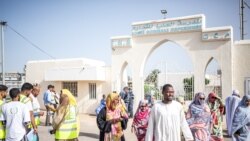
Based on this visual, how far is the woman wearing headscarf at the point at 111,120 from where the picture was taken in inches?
248

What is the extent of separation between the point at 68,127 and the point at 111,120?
1.10 meters

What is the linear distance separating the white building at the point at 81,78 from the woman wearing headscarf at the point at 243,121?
433 inches

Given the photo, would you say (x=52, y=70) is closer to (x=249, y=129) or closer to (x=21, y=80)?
(x=21, y=80)

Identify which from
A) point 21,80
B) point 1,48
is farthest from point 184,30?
point 21,80

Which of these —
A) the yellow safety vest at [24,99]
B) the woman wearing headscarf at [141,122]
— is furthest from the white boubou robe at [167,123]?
the woman wearing headscarf at [141,122]

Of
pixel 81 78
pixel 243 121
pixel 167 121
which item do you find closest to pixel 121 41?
pixel 81 78

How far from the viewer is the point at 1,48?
824 inches

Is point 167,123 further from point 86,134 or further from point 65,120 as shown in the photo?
point 86,134

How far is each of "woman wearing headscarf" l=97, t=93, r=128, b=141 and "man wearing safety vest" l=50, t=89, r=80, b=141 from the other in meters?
0.91

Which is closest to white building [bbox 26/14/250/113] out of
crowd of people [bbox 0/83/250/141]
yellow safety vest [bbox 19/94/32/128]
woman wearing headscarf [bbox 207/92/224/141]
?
crowd of people [bbox 0/83/250/141]

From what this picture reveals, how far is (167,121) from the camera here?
4500 millimetres

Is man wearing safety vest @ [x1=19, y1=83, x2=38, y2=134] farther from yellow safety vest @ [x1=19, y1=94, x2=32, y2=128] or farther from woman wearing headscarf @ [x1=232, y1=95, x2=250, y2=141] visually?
woman wearing headscarf @ [x1=232, y1=95, x2=250, y2=141]

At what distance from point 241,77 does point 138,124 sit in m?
7.59

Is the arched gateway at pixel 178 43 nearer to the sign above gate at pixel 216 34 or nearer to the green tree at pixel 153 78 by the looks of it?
the sign above gate at pixel 216 34
